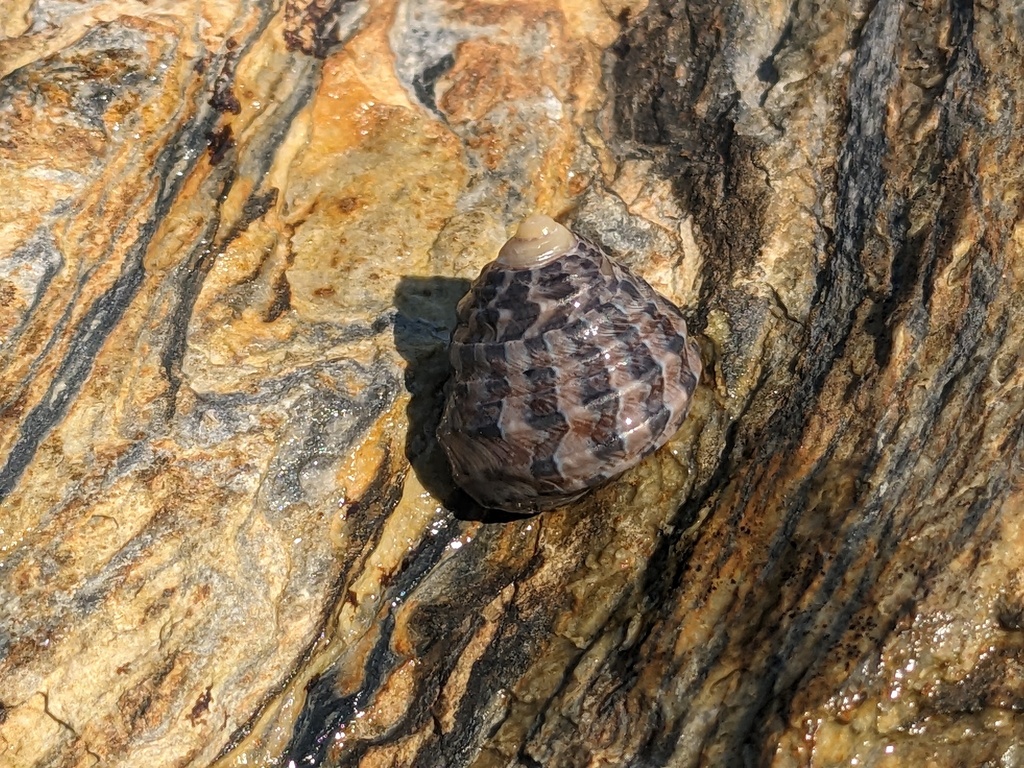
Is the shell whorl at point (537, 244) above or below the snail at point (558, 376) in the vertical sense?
above

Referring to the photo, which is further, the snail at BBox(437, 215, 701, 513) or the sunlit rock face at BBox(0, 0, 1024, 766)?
the snail at BBox(437, 215, 701, 513)

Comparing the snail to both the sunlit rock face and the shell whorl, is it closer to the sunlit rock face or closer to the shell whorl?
the shell whorl

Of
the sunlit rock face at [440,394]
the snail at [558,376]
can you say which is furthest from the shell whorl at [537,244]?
the sunlit rock face at [440,394]

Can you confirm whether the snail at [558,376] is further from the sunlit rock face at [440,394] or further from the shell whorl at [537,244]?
the sunlit rock face at [440,394]

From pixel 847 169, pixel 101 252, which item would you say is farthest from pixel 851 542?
pixel 101 252

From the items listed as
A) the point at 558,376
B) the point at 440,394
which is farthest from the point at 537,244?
the point at 440,394

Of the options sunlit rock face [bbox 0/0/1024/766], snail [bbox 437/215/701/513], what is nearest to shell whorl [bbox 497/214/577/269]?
snail [bbox 437/215/701/513]
